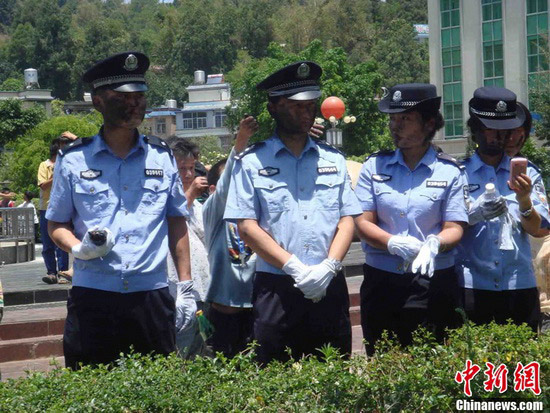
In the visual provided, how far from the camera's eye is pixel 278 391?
3801 millimetres

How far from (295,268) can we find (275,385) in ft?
3.21

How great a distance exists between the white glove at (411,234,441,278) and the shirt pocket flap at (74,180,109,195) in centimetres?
152

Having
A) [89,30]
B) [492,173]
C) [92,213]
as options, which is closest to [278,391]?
[92,213]

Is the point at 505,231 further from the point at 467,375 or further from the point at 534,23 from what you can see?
the point at 534,23

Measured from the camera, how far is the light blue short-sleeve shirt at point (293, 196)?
4.93m

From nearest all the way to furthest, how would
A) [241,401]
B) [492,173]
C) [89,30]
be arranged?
[241,401] < [492,173] < [89,30]

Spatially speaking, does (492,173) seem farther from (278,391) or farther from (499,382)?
(278,391)

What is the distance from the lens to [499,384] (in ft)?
12.8

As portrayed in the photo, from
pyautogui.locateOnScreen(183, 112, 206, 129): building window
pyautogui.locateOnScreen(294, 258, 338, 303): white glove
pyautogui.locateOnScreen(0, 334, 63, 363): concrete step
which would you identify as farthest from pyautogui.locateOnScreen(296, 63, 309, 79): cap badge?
pyautogui.locateOnScreen(183, 112, 206, 129): building window

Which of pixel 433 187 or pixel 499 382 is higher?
pixel 433 187

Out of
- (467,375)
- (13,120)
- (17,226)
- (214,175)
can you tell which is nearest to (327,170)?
(467,375)

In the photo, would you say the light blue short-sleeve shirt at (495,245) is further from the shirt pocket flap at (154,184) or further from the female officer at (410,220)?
the shirt pocket flap at (154,184)

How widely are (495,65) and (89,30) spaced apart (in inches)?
3063

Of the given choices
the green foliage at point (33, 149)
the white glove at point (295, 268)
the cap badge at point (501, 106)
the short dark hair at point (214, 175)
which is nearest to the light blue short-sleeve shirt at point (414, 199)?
the cap badge at point (501, 106)
